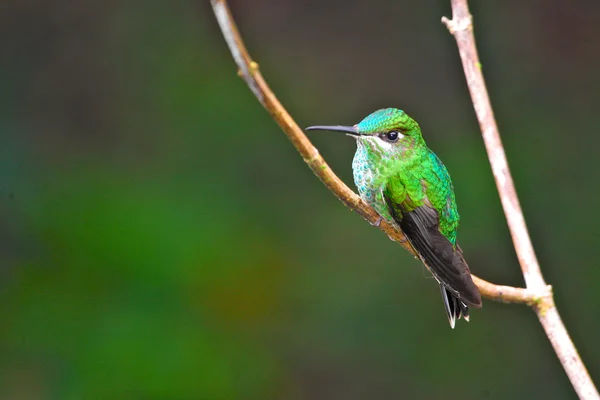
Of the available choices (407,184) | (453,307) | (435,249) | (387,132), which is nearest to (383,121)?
(387,132)

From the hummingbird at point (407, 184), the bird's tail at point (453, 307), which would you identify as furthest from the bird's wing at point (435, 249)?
the bird's tail at point (453, 307)

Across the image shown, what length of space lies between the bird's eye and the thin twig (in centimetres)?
17

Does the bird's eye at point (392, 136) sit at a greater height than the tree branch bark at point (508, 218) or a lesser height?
greater

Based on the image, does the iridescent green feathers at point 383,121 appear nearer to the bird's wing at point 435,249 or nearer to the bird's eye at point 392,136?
the bird's eye at point 392,136

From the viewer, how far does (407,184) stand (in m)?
1.72

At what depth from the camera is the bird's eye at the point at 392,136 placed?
169cm

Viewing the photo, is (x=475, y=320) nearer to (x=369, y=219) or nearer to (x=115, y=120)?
(x=115, y=120)

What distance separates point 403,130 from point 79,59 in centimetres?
290

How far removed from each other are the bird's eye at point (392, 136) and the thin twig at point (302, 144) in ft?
0.57

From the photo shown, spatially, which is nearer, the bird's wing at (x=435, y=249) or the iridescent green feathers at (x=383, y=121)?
the bird's wing at (x=435, y=249)

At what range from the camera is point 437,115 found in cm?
405

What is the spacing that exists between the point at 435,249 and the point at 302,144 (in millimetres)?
560

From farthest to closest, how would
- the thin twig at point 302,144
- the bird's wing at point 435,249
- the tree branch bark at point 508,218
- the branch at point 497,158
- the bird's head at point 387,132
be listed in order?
the bird's head at point 387,132
the bird's wing at point 435,249
the branch at point 497,158
the tree branch bark at point 508,218
the thin twig at point 302,144

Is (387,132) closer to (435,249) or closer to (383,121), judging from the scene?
(383,121)
